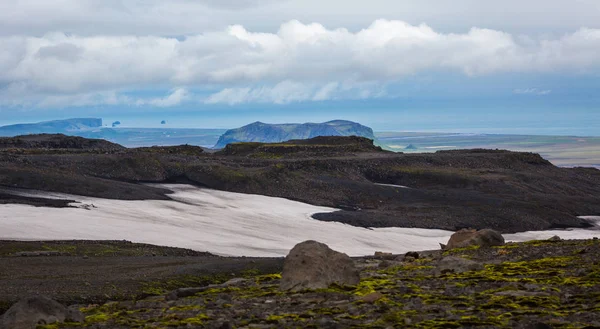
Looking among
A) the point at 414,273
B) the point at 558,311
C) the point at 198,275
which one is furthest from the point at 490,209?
the point at 558,311

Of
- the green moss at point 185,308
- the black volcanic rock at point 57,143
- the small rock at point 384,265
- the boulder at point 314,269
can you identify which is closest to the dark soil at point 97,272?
the green moss at point 185,308

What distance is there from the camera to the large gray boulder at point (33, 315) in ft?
48.2

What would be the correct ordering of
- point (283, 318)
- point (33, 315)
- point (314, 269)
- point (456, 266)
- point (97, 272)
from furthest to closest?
point (97, 272) → point (456, 266) → point (314, 269) → point (33, 315) → point (283, 318)

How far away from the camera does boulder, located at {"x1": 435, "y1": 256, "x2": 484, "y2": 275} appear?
18984 millimetres

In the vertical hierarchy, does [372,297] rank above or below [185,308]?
above

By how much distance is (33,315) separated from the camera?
14.9 m

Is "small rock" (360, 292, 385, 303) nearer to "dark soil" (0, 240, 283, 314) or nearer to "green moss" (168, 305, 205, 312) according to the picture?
"green moss" (168, 305, 205, 312)

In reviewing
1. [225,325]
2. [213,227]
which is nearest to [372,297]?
[225,325]

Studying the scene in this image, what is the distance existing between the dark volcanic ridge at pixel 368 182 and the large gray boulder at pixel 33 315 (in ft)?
145

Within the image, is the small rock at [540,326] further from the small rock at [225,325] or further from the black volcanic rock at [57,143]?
the black volcanic rock at [57,143]

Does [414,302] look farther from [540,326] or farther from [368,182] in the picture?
[368,182]


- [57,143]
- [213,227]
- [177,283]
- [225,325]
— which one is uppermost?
[57,143]

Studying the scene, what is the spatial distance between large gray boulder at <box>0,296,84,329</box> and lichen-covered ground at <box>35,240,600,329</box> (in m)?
0.35

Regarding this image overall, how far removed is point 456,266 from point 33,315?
1043 centimetres
